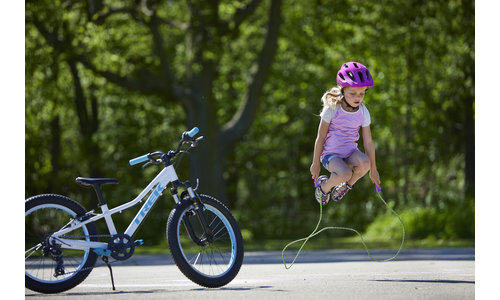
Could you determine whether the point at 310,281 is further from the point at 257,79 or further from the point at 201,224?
the point at 257,79

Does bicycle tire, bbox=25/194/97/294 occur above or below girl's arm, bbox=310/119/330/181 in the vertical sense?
below

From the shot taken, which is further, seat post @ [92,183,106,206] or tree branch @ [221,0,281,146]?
tree branch @ [221,0,281,146]

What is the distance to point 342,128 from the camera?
306 inches

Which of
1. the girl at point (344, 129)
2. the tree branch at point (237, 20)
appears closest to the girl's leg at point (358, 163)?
the girl at point (344, 129)

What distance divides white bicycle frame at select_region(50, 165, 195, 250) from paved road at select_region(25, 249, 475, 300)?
0.41 meters

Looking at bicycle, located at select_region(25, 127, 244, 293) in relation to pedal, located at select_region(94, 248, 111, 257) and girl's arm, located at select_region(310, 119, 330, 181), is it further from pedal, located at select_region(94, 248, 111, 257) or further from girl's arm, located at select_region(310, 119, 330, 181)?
girl's arm, located at select_region(310, 119, 330, 181)

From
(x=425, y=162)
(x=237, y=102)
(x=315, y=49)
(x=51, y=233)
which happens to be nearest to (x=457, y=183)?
(x=425, y=162)

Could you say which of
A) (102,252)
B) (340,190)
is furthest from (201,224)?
(340,190)

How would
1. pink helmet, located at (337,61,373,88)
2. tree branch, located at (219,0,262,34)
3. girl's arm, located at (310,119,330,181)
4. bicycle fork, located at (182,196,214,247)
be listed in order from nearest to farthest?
bicycle fork, located at (182,196,214,247) < pink helmet, located at (337,61,373,88) < girl's arm, located at (310,119,330,181) < tree branch, located at (219,0,262,34)

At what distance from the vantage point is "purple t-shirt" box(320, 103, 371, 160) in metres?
7.71

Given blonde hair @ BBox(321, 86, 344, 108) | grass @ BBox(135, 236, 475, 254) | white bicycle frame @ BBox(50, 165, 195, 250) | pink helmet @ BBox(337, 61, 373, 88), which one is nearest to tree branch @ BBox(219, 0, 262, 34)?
grass @ BBox(135, 236, 475, 254)

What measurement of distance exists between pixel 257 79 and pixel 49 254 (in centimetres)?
1283

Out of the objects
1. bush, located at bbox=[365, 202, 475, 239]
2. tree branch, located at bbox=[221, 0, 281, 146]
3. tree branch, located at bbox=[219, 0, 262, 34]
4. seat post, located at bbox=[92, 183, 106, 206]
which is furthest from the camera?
tree branch, located at bbox=[221, 0, 281, 146]

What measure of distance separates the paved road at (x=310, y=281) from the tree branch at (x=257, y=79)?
9.27 meters
